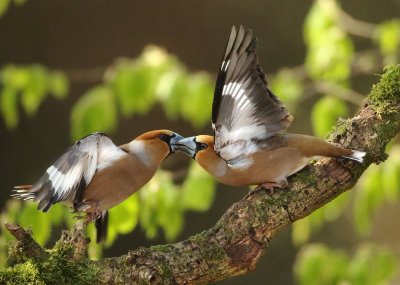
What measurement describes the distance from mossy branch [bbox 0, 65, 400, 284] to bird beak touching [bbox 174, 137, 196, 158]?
0.58ft

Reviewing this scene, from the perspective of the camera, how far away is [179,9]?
351 cm

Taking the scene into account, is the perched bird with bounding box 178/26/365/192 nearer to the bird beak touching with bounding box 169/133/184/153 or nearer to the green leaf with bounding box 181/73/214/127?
the bird beak touching with bounding box 169/133/184/153

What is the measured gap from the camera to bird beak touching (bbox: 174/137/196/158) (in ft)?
4.33

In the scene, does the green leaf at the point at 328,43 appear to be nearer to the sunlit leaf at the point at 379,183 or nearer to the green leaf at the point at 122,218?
the sunlit leaf at the point at 379,183

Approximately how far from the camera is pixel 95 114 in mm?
2256

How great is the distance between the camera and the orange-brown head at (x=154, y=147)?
1306 mm

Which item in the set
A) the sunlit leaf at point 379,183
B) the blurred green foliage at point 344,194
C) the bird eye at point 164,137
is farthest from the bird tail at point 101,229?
the sunlit leaf at point 379,183

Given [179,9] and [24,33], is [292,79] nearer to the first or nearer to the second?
[179,9]

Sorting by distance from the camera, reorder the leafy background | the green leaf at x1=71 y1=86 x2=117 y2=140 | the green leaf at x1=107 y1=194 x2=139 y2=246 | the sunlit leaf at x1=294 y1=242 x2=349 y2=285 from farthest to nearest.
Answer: the leafy background, the sunlit leaf at x1=294 y1=242 x2=349 y2=285, the green leaf at x1=71 y1=86 x2=117 y2=140, the green leaf at x1=107 y1=194 x2=139 y2=246

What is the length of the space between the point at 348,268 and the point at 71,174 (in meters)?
1.68

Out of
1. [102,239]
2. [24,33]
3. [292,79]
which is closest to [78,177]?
[102,239]

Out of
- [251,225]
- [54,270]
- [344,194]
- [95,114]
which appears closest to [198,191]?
[95,114]

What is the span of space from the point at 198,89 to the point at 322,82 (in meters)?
0.57

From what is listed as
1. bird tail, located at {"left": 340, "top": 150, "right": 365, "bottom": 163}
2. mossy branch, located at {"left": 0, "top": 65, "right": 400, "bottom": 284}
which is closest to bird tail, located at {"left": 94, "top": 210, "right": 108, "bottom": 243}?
mossy branch, located at {"left": 0, "top": 65, "right": 400, "bottom": 284}
